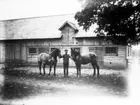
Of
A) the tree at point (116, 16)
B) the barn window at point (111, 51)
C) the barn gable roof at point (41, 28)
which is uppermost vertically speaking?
the barn gable roof at point (41, 28)

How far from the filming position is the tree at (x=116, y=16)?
616cm

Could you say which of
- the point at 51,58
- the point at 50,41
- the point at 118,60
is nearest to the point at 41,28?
Result: the point at 50,41

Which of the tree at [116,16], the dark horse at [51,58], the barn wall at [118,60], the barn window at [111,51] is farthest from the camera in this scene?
the barn window at [111,51]

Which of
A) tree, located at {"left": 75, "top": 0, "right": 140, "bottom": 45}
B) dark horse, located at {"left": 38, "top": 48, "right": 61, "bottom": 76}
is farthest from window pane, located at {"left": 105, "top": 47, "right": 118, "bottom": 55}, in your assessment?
tree, located at {"left": 75, "top": 0, "right": 140, "bottom": 45}

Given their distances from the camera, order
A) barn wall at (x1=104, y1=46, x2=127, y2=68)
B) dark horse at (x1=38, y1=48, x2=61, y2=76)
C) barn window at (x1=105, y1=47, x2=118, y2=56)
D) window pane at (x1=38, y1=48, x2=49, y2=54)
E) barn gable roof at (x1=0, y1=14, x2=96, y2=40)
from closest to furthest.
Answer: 1. dark horse at (x1=38, y1=48, x2=61, y2=76)
2. barn wall at (x1=104, y1=46, x2=127, y2=68)
3. barn window at (x1=105, y1=47, x2=118, y2=56)
4. barn gable roof at (x1=0, y1=14, x2=96, y2=40)
5. window pane at (x1=38, y1=48, x2=49, y2=54)

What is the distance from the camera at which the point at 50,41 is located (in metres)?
15.5

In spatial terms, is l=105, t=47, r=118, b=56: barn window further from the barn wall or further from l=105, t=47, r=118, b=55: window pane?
the barn wall

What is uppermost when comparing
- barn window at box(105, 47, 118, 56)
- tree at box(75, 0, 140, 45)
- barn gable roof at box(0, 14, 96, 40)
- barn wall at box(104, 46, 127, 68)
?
barn gable roof at box(0, 14, 96, 40)

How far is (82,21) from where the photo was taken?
24.3 feet

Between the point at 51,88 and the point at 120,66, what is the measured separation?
25.6 feet

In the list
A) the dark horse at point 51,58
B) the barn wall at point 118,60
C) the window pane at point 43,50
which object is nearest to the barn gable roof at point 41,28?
the window pane at point 43,50

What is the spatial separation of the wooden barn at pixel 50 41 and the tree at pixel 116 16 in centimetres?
576

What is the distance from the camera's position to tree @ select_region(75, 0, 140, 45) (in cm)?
616

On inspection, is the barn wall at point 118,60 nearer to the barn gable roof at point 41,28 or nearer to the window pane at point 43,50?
the barn gable roof at point 41,28
